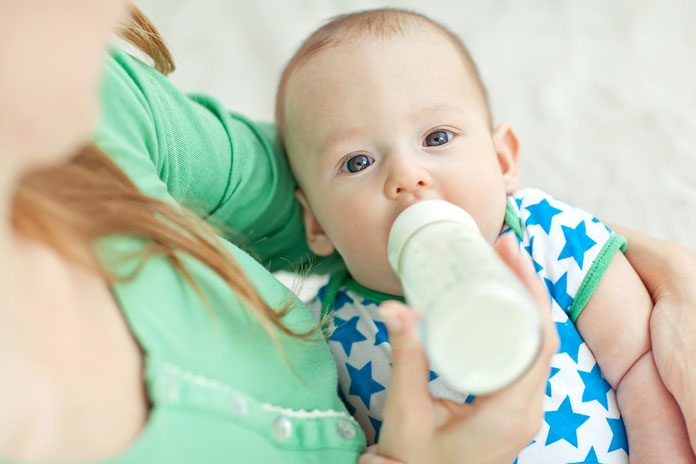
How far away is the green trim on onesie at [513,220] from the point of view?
1.02 meters

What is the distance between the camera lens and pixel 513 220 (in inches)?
40.2

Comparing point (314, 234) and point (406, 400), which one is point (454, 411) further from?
point (314, 234)

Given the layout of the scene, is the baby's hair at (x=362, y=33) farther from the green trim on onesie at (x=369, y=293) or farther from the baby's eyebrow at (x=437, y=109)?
the green trim on onesie at (x=369, y=293)

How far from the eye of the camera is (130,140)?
0.82 metres

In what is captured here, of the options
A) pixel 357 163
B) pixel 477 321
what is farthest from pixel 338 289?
pixel 477 321

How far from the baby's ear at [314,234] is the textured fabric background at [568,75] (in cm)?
45

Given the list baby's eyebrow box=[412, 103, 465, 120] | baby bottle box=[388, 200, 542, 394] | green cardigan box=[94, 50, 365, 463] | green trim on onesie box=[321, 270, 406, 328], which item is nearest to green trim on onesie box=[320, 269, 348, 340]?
green trim on onesie box=[321, 270, 406, 328]

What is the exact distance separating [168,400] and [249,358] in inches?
4.6

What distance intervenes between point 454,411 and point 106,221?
35 cm

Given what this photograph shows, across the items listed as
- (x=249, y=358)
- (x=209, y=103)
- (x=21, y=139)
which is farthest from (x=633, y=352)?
(x=21, y=139)

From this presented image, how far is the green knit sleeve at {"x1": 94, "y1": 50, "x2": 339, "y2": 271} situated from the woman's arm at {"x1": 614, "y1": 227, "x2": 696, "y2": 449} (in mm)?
435

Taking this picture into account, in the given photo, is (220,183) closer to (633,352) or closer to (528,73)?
(633,352)

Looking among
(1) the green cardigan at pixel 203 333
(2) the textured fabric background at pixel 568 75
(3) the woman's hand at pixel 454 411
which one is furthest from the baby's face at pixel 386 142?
(2) the textured fabric background at pixel 568 75

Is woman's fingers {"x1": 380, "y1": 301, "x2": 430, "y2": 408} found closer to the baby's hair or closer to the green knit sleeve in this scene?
the green knit sleeve
